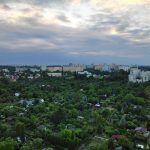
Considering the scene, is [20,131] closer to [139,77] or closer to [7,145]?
[7,145]

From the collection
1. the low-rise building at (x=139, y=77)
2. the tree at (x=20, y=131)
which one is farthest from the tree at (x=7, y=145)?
the low-rise building at (x=139, y=77)

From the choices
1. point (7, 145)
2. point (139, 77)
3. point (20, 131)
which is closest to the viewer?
point (7, 145)

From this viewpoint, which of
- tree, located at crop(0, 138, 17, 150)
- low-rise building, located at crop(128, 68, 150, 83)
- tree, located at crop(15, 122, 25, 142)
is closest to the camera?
tree, located at crop(0, 138, 17, 150)

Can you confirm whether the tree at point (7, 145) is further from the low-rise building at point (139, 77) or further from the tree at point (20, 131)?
the low-rise building at point (139, 77)

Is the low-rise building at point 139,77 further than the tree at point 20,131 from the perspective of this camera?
Yes

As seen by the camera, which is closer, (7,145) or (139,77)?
(7,145)

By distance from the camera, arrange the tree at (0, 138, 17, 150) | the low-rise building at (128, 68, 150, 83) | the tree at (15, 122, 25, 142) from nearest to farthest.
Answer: the tree at (0, 138, 17, 150) → the tree at (15, 122, 25, 142) → the low-rise building at (128, 68, 150, 83)

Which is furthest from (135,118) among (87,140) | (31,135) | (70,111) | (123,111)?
(31,135)

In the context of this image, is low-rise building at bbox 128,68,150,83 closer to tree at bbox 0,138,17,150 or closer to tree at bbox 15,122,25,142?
tree at bbox 15,122,25,142

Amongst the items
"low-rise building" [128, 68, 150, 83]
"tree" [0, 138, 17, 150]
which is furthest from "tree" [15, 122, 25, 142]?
"low-rise building" [128, 68, 150, 83]

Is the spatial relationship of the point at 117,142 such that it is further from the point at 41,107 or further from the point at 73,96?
the point at 73,96

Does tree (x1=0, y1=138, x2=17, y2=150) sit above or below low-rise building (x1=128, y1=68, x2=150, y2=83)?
below

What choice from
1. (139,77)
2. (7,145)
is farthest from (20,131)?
(139,77)
